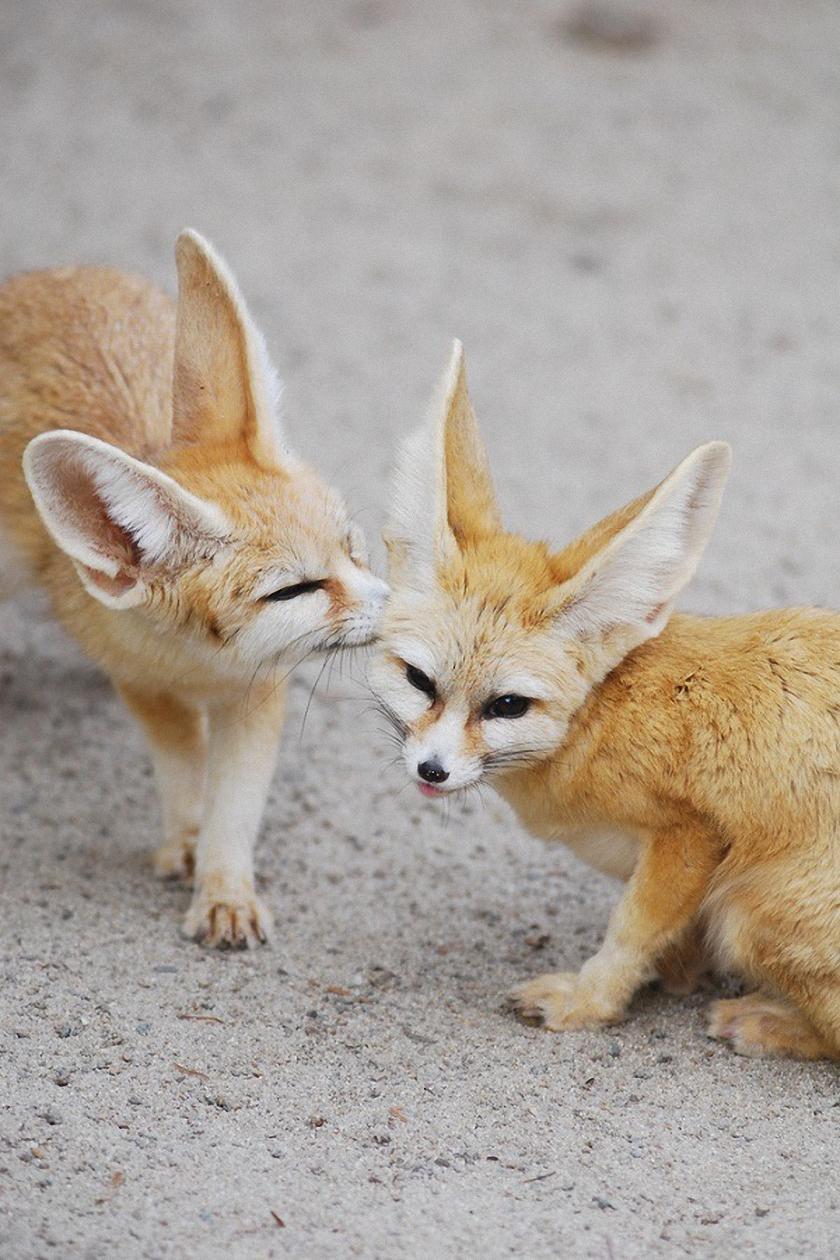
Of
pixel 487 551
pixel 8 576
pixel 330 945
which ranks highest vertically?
pixel 487 551

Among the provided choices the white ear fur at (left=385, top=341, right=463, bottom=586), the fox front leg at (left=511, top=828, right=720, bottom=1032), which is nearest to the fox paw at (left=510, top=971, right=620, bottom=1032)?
the fox front leg at (left=511, top=828, right=720, bottom=1032)

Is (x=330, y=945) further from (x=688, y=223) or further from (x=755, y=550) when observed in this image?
(x=688, y=223)

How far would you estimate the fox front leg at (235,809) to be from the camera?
4805 millimetres

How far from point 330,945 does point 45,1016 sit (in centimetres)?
98

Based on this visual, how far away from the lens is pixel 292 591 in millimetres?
4344

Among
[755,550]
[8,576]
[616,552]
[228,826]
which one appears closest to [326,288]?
[755,550]

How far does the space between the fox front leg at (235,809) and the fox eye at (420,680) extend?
0.94m

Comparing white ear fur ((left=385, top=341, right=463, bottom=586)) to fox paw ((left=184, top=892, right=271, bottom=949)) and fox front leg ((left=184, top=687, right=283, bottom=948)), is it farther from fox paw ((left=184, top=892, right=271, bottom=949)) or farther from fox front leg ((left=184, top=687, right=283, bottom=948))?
fox paw ((left=184, top=892, right=271, bottom=949))

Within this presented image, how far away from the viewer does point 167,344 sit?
5.52m

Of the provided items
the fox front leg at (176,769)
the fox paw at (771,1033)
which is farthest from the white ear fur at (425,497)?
the fox paw at (771,1033)

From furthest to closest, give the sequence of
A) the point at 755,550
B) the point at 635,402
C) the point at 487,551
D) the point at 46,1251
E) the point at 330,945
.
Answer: the point at 635,402 < the point at 755,550 < the point at 330,945 < the point at 487,551 < the point at 46,1251

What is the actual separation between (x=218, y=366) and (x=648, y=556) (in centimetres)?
151

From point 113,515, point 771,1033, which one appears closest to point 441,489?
point 113,515

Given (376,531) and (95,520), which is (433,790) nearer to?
(95,520)
